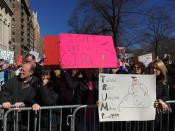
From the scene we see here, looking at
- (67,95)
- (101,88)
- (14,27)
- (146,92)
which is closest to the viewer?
(101,88)

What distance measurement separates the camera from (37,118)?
633 centimetres

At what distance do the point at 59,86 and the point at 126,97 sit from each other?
1173 millimetres

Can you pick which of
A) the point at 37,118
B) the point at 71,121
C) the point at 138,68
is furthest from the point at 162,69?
the point at 37,118

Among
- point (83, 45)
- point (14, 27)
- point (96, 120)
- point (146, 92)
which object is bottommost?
point (96, 120)

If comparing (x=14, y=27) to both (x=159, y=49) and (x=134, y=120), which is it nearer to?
(x=159, y=49)

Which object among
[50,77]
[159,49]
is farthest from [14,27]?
[50,77]

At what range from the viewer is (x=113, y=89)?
6.16 m

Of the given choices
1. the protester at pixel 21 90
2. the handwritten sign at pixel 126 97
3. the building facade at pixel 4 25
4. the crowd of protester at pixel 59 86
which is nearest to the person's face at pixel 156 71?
the crowd of protester at pixel 59 86

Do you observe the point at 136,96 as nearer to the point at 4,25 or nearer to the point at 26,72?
the point at 26,72

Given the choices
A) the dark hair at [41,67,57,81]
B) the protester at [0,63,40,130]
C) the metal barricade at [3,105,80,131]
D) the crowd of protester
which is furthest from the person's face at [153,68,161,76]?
the protester at [0,63,40,130]

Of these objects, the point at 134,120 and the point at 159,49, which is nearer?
the point at 134,120

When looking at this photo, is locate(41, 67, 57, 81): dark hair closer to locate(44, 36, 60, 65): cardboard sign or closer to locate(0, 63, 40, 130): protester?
locate(44, 36, 60, 65): cardboard sign

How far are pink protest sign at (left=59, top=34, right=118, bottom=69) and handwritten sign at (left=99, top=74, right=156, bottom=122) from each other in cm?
33

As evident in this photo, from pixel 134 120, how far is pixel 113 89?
0.57 meters
